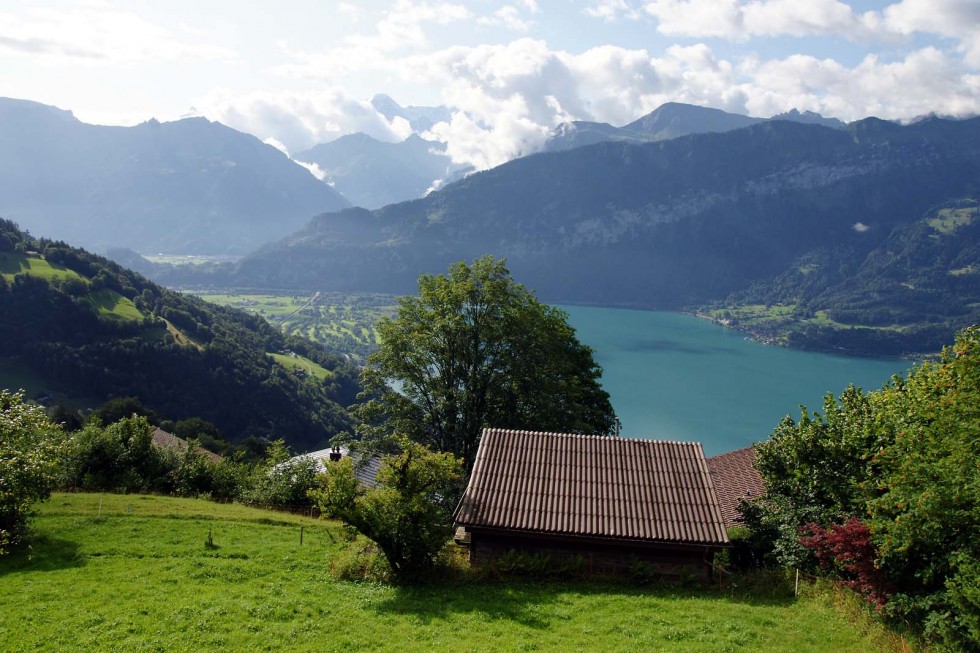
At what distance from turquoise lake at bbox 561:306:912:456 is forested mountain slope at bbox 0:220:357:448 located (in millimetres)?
54618

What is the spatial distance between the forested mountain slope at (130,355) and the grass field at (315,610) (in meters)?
78.3

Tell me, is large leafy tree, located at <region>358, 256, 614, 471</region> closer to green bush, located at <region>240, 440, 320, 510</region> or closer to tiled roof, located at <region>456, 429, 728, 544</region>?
green bush, located at <region>240, 440, 320, 510</region>

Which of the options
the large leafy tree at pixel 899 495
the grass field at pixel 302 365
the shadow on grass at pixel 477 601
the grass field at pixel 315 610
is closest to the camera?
the large leafy tree at pixel 899 495

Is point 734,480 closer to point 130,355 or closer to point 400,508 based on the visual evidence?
point 400,508

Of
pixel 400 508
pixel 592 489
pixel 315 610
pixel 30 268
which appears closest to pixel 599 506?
pixel 592 489

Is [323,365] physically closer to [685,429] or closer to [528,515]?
[685,429]

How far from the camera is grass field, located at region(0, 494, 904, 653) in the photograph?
13.0 metres

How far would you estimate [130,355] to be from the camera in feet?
313

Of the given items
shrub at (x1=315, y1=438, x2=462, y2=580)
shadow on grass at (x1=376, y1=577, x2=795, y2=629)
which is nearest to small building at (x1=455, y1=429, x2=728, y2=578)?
shadow on grass at (x1=376, y1=577, x2=795, y2=629)

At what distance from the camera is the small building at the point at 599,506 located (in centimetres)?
1736

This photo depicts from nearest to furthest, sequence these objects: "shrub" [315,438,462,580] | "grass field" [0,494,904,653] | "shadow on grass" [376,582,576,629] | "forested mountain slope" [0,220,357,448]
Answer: "grass field" [0,494,904,653], "shadow on grass" [376,582,576,629], "shrub" [315,438,462,580], "forested mountain slope" [0,220,357,448]

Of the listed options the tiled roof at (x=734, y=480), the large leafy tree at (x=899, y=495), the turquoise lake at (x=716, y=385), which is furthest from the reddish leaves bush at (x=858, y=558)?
the turquoise lake at (x=716, y=385)

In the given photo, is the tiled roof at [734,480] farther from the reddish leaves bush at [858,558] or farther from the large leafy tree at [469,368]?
the reddish leaves bush at [858,558]

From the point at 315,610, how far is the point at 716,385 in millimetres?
141073
